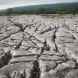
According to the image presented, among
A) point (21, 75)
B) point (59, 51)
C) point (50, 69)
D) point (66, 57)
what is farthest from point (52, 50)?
point (21, 75)

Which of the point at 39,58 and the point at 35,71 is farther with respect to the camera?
the point at 39,58

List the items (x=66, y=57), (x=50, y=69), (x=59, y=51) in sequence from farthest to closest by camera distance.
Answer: (x=59, y=51), (x=66, y=57), (x=50, y=69)

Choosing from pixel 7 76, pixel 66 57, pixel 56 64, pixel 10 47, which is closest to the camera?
pixel 7 76

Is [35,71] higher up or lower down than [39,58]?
lower down

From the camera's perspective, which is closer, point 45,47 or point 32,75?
point 32,75

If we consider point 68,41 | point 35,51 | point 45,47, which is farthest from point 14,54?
point 68,41

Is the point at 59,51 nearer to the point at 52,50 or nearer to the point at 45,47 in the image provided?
the point at 52,50

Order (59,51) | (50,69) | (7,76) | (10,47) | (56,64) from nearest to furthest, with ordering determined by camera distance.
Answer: (7,76) < (50,69) < (56,64) < (59,51) < (10,47)

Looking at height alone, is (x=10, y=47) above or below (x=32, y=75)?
above

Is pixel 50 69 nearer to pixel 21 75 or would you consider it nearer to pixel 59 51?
pixel 21 75
